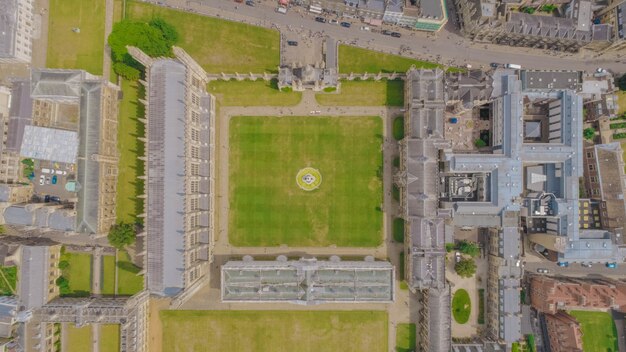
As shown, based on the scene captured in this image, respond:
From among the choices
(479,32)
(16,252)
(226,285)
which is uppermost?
(479,32)

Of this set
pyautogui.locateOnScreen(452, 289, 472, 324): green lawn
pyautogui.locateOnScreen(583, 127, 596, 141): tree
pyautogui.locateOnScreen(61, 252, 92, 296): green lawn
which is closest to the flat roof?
pyautogui.locateOnScreen(61, 252, 92, 296): green lawn

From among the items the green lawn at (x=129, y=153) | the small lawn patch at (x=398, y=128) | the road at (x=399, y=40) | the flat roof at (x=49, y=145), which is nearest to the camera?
the flat roof at (x=49, y=145)

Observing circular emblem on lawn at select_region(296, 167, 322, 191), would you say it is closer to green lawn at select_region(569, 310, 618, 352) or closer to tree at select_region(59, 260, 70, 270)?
tree at select_region(59, 260, 70, 270)

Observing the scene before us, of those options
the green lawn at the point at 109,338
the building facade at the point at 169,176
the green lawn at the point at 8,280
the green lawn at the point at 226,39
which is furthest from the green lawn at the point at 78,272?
the green lawn at the point at 226,39

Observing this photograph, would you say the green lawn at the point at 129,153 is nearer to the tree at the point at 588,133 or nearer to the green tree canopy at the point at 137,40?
the green tree canopy at the point at 137,40

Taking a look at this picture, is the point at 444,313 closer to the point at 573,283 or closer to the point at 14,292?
the point at 573,283

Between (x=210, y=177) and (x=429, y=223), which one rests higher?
(x=210, y=177)

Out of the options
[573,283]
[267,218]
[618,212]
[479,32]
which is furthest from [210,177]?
[618,212]
